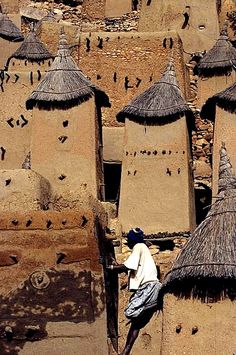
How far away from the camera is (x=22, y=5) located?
33.8 meters

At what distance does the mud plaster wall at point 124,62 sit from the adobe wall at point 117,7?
5246 mm

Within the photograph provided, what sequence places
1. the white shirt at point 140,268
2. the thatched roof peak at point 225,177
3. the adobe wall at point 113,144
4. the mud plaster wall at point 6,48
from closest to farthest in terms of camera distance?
1. the white shirt at point 140,268
2. the thatched roof peak at point 225,177
3. the adobe wall at point 113,144
4. the mud plaster wall at point 6,48

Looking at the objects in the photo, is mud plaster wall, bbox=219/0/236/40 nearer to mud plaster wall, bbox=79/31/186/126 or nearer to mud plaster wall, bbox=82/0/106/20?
mud plaster wall, bbox=82/0/106/20

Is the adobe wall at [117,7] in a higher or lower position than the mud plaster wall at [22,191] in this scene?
higher

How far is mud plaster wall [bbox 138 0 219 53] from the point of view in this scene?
1059 inches

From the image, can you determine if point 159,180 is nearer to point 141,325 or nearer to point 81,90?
point 81,90

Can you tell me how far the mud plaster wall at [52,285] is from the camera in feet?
38.6

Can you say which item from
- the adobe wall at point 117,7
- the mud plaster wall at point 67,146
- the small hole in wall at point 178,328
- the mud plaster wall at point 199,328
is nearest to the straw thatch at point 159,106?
the mud plaster wall at point 67,146

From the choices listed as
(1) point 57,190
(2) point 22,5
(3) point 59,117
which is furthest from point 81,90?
(2) point 22,5

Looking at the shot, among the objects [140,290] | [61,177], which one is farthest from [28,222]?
[61,177]

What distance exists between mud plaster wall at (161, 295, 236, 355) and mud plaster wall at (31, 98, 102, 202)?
849cm

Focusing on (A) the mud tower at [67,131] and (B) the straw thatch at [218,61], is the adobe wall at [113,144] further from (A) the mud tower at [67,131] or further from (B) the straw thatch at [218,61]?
(B) the straw thatch at [218,61]

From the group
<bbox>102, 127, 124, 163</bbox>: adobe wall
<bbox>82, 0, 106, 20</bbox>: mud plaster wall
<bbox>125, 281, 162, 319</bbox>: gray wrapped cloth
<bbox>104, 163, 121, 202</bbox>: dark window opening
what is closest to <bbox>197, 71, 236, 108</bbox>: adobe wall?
Answer: <bbox>102, 127, 124, 163</bbox>: adobe wall

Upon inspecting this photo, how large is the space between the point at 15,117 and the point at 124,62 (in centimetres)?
372
